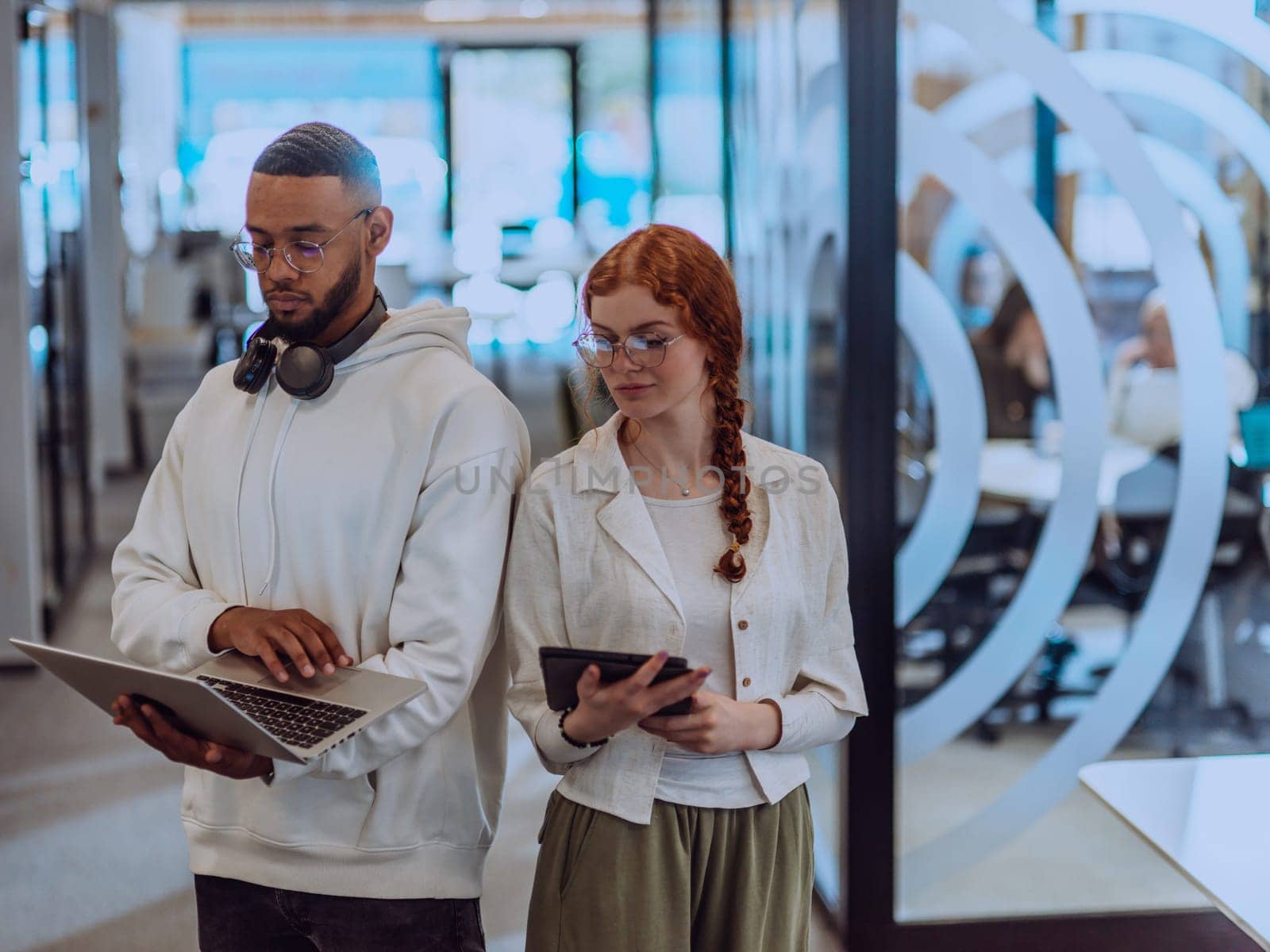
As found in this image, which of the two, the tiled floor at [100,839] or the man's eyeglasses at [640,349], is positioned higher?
the man's eyeglasses at [640,349]

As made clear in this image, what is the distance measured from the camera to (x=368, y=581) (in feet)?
4.79

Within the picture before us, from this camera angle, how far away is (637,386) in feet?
4.65

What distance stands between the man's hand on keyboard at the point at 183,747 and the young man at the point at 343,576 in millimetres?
61

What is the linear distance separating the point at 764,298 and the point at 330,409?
7.61 feet

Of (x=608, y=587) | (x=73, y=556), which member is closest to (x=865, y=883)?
(x=608, y=587)

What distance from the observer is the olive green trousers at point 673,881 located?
141 centimetres

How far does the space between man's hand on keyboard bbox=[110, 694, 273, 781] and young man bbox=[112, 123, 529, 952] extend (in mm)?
61

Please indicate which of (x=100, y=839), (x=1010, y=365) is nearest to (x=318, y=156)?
(x=1010, y=365)

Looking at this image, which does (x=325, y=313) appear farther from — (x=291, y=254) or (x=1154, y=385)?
(x=1154, y=385)

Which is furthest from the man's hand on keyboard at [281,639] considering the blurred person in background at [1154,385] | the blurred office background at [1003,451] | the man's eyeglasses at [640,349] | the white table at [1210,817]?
the blurred person in background at [1154,385]

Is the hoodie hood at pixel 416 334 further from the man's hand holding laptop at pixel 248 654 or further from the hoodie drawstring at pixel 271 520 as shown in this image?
the man's hand holding laptop at pixel 248 654

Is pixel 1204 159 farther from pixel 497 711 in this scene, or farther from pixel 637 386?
pixel 497 711

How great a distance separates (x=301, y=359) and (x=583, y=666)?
0.49 meters

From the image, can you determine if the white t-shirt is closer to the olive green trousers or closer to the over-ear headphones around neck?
the olive green trousers
